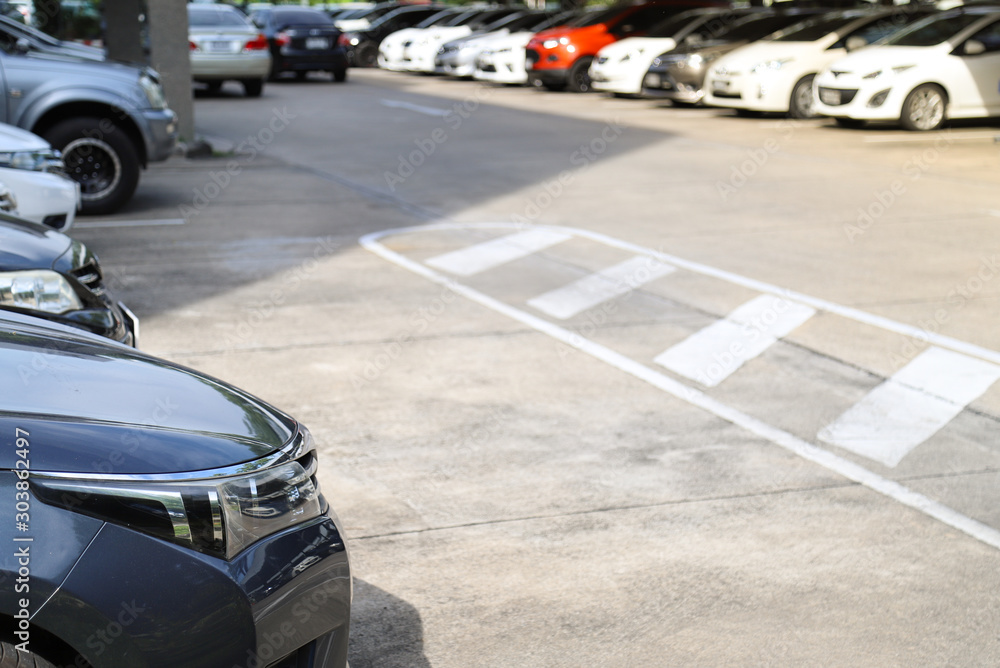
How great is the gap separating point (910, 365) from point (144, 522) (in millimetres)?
4968

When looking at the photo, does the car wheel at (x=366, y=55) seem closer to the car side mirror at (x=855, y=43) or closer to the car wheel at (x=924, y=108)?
the car side mirror at (x=855, y=43)

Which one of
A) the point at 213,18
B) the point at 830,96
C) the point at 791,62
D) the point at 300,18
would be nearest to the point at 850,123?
the point at 791,62

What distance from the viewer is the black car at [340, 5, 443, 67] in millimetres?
33781

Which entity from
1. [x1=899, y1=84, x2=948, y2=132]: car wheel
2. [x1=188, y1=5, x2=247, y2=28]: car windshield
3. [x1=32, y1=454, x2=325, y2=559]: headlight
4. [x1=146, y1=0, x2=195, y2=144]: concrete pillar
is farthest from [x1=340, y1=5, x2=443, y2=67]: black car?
[x1=32, y1=454, x2=325, y2=559]: headlight

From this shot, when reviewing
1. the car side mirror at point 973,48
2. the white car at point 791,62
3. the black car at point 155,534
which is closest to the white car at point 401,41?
the white car at point 791,62

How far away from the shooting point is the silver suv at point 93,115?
385 inches

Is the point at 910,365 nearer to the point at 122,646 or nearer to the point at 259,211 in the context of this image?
the point at 122,646

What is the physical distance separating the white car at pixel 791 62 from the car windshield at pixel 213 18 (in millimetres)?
10039

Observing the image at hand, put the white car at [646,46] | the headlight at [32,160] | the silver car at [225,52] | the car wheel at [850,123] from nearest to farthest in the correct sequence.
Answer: the headlight at [32,160]
the car wheel at [850,123]
the silver car at [225,52]
the white car at [646,46]

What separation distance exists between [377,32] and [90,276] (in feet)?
101

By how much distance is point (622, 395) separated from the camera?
18.1 ft

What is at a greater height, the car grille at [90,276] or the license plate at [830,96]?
the car grille at [90,276]

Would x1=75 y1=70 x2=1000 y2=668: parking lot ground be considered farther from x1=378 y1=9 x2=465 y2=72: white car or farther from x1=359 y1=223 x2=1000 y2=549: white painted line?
x1=378 y1=9 x2=465 y2=72: white car

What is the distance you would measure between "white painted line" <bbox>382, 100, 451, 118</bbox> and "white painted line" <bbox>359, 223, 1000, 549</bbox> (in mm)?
11821
